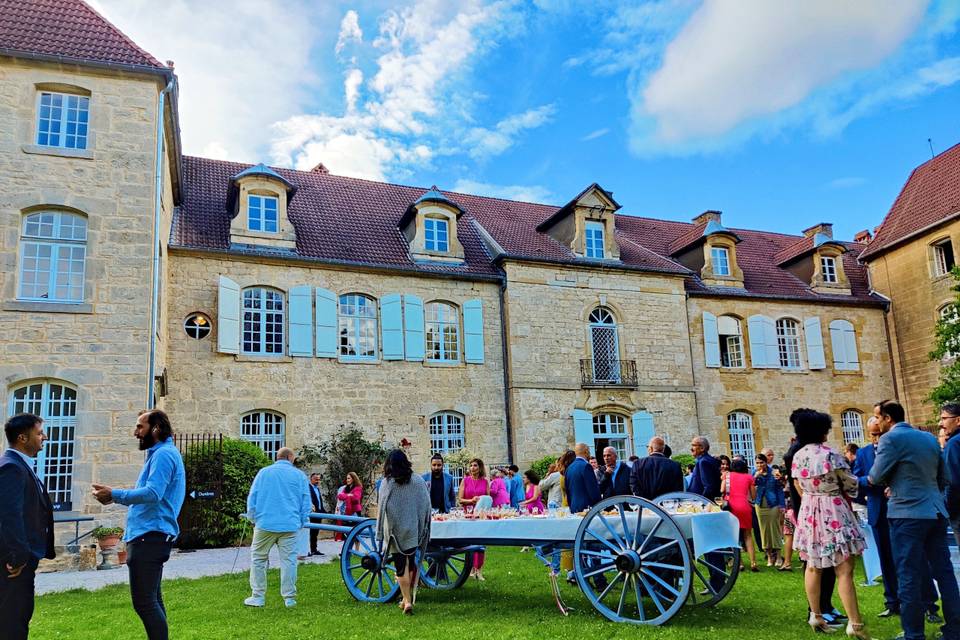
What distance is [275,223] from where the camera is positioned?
17.5 m

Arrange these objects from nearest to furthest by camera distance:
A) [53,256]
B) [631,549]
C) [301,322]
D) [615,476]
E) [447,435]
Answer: [631,549] → [615,476] → [53,256] → [301,322] → [447,435]

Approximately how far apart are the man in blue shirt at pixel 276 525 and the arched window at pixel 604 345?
42.8ft

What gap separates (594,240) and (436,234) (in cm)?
466

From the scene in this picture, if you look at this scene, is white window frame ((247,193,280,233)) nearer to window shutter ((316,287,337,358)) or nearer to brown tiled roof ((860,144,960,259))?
window shutter ((316,287,337,358))

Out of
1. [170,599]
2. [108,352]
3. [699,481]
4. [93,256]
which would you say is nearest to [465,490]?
[699,481]

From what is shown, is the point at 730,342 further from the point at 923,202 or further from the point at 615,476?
the point at 615,476

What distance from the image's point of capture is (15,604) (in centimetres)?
432

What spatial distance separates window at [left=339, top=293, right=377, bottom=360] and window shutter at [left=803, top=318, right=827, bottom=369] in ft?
43.3

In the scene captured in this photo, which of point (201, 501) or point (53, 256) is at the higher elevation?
point (53, 256)

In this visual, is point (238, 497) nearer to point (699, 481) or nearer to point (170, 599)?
point (170, 599)

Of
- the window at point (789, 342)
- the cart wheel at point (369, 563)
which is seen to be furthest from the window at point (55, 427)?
the window at point (789, 342)

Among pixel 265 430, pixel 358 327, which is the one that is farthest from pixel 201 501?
pixel 358 327

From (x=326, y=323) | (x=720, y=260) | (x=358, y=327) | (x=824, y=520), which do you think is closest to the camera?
(x=824, y=520)

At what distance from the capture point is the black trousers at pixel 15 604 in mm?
4285
